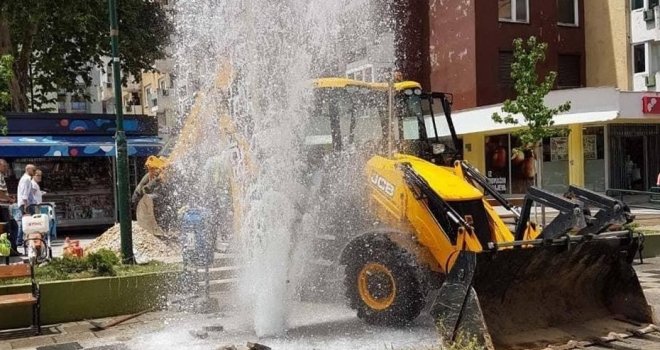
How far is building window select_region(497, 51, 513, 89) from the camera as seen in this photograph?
97.2 ft

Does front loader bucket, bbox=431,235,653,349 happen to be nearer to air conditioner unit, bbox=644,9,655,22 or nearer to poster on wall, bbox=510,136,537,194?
poster on wall, bbox=510,136,537,194

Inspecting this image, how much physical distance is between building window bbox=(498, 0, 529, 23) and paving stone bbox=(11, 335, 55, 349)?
25446 millimetres

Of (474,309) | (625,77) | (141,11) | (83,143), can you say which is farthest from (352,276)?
(625,77)

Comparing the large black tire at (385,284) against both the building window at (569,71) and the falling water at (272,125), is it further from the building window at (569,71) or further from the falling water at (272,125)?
the building window at (569,71)

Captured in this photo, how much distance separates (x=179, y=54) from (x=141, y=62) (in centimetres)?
1797

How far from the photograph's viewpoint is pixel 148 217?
12977 mm

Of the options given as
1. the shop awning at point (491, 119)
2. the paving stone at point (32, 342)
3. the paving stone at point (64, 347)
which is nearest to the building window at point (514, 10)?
the shop awning at point (491, 119)

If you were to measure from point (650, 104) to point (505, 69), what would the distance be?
23.1ft

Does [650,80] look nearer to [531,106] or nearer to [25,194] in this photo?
[531,106]

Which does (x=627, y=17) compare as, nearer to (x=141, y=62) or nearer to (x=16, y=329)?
(x=141, y=62)

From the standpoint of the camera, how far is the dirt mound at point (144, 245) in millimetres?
11797

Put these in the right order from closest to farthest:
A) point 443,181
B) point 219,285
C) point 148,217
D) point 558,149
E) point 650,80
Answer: point 443,181 → point 219,285 → point 148,217 → point 558,149 → point 650,80

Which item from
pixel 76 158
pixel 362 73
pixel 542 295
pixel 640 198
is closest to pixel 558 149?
pixel 640 198

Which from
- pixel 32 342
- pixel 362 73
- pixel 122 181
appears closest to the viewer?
pixel 32 342
